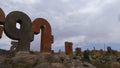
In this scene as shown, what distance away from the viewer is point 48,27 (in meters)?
22.6

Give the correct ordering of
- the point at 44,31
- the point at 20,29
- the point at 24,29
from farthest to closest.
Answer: the point at 44,31 → the point at 24,29 → the point at 20,29

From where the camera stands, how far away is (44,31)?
874 inches

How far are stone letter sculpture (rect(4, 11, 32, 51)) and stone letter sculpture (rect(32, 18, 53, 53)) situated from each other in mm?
800

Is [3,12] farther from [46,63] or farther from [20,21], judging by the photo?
[46,63]

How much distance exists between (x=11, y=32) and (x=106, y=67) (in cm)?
868

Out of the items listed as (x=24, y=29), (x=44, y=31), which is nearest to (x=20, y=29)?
(x=24, y=29)

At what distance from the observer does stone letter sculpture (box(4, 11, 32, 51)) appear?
19.8 m

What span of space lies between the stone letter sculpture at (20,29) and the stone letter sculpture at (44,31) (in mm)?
800

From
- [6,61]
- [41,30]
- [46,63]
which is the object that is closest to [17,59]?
[6,61]

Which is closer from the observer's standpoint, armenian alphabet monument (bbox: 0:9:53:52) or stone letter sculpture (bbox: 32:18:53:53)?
armenian alphabet monument (bbox: 0:9:53:52)

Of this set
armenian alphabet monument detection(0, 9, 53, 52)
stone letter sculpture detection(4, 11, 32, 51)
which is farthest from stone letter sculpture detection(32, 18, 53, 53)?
stone letter sculpture detection(4, 11, 32, 51)

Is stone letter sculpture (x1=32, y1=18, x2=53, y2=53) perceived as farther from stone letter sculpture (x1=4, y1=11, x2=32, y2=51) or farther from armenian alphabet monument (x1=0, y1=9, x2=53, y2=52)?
stone letter sculpture (x1=4, y1=11, x2=32, y2=51)

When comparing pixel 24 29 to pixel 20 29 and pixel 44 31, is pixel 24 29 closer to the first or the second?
pixel 20 29

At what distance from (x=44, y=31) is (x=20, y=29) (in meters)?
2.47
